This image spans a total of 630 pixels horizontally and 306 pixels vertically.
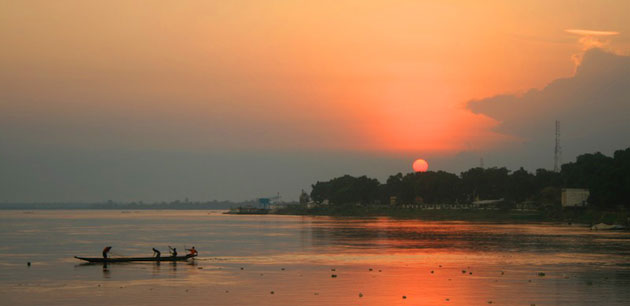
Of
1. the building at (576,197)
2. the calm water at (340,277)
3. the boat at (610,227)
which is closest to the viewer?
the calm water at (340,277)

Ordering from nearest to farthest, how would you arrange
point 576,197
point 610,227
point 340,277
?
point 340,277, point 610,227, point 576,197

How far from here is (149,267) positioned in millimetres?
65062

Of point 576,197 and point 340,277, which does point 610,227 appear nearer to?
point 576,197

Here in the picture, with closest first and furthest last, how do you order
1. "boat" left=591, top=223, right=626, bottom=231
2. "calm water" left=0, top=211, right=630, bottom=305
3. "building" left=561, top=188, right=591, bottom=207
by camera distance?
"calm water" left=0, top=211, right=630, bottom=305
"boat" left=591, top=223, right=626, bottom=231
"building" left=561, top=188, right=591, bottom=207

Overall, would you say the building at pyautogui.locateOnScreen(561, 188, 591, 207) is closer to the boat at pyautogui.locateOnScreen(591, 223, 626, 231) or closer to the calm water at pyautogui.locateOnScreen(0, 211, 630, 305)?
the boat at pyautogui.locateOnScreen(591, 223, 626, 231)

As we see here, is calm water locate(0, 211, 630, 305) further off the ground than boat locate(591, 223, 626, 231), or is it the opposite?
boat locate(591, 223, 626, 231)

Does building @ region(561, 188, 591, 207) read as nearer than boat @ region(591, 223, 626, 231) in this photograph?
No

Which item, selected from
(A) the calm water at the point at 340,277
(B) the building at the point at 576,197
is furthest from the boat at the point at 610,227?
(B) the building at the point at 576,197

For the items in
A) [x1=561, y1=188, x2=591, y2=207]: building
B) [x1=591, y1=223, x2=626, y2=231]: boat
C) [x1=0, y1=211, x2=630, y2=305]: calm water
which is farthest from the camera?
[x1=561, y1=188, x2=591, y2=207]: building

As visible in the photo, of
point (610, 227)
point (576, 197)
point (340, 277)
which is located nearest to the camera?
point (340, 277)

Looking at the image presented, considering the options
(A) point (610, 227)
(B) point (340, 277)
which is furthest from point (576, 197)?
(B) point (340, 277)

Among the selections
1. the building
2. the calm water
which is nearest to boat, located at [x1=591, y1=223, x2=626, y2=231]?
the calm water

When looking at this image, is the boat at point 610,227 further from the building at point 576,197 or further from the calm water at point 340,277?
the building at point 576,197

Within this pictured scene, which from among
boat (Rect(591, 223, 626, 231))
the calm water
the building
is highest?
the building
